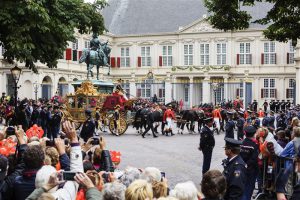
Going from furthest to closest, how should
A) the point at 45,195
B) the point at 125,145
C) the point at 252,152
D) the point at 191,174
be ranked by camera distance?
the point at 125,145, the point at 191,174, the point at 252,152, the point at 45,195

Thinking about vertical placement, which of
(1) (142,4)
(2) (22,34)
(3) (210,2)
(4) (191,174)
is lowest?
(4) (191,174)

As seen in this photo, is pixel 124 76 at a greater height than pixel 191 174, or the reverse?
pixel 124 76

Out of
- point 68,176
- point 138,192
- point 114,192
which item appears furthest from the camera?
point 68,176

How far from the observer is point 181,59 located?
56.2 m

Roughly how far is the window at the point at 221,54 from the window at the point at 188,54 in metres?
3.07

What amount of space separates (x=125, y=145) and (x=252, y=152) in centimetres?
1082

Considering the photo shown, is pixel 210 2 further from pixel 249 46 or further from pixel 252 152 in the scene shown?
pixel 249 46

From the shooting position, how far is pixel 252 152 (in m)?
9.51

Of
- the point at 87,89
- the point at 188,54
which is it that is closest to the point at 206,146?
the point at 87,89

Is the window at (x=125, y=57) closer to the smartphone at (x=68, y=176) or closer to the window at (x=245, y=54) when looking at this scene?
the window at (x=245, y=54)

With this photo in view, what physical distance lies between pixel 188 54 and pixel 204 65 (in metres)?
2.33


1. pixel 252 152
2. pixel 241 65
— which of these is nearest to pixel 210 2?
pixel 252 152

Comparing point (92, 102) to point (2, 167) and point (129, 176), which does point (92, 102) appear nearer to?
point (2, 167)

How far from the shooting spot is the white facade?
51.2 metres
